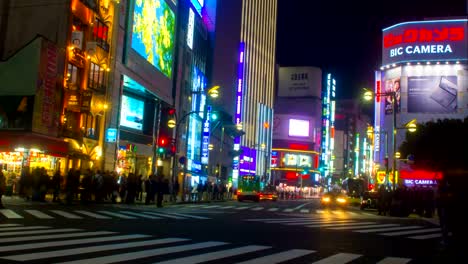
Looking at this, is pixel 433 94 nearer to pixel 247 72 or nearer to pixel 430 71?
pixel 430 71

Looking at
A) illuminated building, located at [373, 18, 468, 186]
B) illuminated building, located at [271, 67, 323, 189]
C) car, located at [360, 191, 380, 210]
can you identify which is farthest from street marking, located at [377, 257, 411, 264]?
illuminated building, located at [271, 67, 323, 189]

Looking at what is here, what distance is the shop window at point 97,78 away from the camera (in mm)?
31589

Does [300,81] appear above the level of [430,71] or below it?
above

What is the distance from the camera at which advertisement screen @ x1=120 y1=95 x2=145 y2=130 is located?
39.8m

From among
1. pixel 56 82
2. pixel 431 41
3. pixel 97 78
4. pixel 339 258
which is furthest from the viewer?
pixel 431 41

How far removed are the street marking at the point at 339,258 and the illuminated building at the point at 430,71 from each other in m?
76.7

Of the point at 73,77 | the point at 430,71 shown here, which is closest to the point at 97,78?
the point at 73,77

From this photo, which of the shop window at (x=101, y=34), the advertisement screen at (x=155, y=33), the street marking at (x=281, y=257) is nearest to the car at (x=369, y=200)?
the advertisement screen at (x=155, y=33)

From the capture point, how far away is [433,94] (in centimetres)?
8438

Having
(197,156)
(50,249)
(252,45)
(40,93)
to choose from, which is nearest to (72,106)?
(40,93)

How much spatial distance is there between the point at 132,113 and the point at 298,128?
300 feet

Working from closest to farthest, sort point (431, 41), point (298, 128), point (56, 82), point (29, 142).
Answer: point (29, 142), point (56, 82), point (431, 41), point (298, 128)

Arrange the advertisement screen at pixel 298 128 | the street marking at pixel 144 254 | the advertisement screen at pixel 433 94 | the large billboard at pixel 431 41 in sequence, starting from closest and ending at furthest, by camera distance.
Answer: the street marking at pixel 144 254
the advertisement screen at pixel 433 94
the large billboard at pixel 431 41
the advertisement screen at pixel 298 128

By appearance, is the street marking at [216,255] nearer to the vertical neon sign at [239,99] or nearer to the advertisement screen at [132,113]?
the advertisement screen at [132,113]
